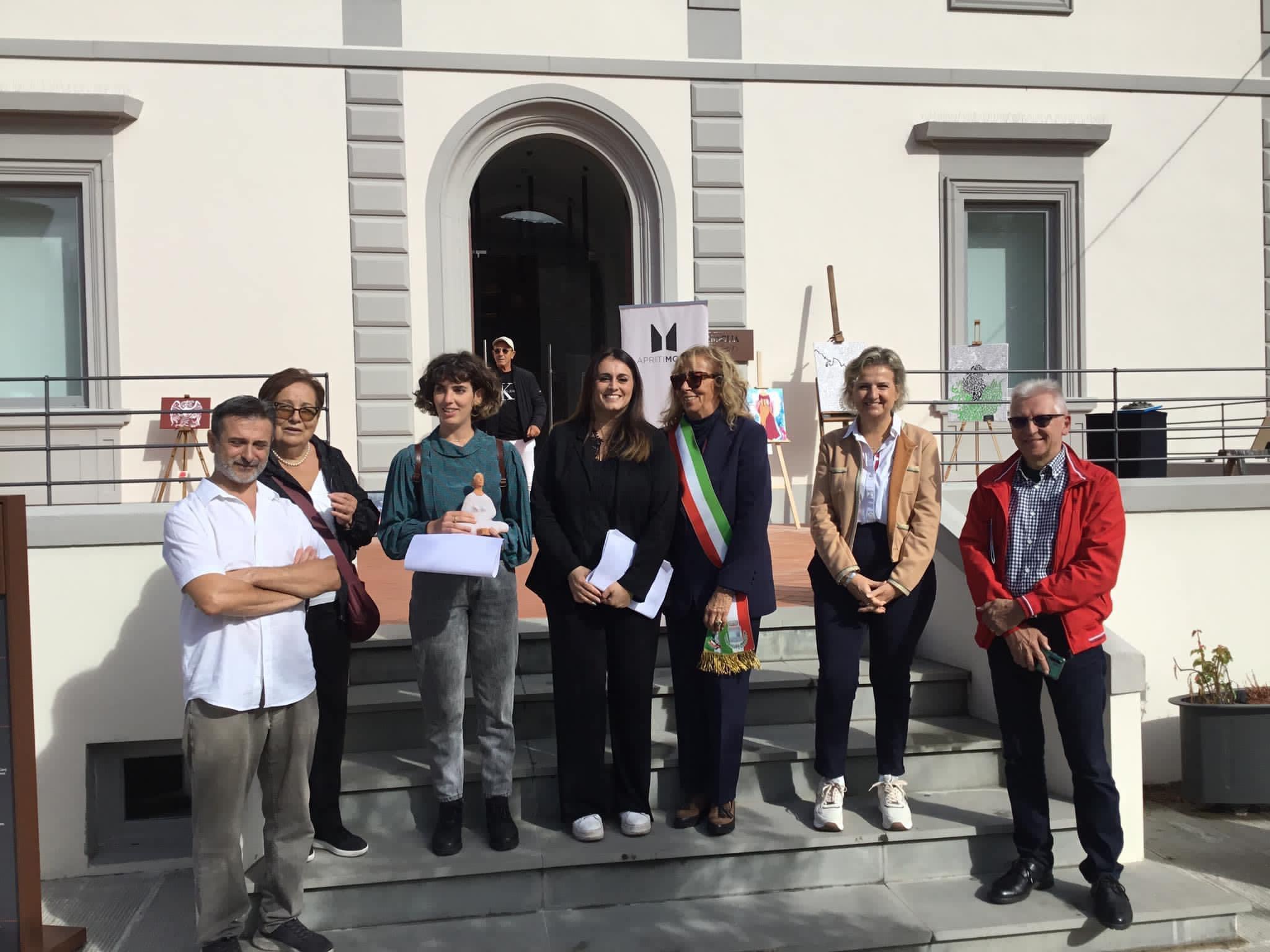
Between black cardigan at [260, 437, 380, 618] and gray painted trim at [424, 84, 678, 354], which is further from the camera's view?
gray painted trim at [424, 84, 678, 354]

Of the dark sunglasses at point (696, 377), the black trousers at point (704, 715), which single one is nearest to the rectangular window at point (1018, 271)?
the dark sunglasses at point (696, 377)

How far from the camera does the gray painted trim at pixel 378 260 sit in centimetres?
893

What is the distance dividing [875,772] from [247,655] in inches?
108

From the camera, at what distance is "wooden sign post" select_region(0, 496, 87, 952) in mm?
3801

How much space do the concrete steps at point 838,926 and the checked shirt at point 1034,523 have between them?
1202 mm

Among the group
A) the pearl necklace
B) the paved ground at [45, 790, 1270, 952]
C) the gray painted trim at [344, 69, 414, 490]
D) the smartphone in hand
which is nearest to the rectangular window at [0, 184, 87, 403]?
the gray painted trim at [344, 69, 414, 490]

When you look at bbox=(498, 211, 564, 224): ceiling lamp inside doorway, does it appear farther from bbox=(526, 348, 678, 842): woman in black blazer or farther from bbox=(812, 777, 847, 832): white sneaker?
bbox=(812, 777, 847, 832): white sneaker

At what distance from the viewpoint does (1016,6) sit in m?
9.81

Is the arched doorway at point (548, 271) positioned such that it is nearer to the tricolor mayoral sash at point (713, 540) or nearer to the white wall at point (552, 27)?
the white wall at point (552, 27)

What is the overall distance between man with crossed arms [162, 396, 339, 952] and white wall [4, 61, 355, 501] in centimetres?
542

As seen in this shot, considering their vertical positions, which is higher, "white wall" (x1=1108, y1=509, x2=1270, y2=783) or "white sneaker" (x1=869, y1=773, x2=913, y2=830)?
"white wall" (x1=1108, y1=509, x2=1270, y2=783)

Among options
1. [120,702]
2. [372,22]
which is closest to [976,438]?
[372,22]

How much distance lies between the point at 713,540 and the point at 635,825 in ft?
3.78

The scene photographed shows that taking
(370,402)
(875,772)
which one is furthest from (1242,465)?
(370,402)
